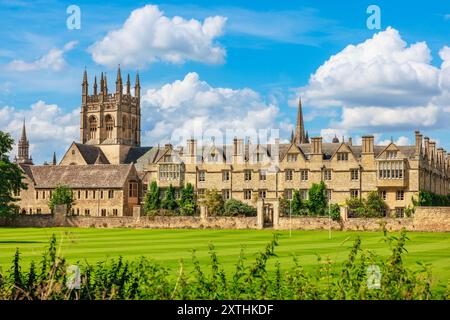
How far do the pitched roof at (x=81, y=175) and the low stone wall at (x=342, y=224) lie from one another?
97.2ft

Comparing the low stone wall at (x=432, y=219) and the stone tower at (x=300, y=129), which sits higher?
the stone tower at (x=300, y=129)

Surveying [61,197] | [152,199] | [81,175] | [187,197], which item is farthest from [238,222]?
[81,175]

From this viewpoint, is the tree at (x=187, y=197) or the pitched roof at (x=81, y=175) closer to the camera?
the tree at (x=187, y=197)

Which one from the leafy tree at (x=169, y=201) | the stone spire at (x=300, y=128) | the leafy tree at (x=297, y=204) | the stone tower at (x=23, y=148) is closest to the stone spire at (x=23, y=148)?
the stone tower at (x=23, y=148)

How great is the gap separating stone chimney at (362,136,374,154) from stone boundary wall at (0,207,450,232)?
16.5 meters

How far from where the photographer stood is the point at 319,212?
7475cm

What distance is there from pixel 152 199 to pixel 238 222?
2108cm

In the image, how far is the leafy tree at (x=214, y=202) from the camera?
76.4 metres

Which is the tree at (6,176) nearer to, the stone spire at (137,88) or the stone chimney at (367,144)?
the stone chimney at (367,144)

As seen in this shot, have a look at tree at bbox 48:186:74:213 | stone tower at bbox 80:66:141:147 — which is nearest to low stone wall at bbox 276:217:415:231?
Answer: tree at bbox 48:186:74:213

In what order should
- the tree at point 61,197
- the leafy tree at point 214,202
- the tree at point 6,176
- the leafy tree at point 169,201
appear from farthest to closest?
the tree at point 61,197, the leafy tree at point 169,201, the leafy tree at point 214,202, the tree at point 6,176

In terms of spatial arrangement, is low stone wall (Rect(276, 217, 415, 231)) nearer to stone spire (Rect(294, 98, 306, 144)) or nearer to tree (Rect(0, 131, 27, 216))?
tree (Rect(0, 131, 27, 216))
